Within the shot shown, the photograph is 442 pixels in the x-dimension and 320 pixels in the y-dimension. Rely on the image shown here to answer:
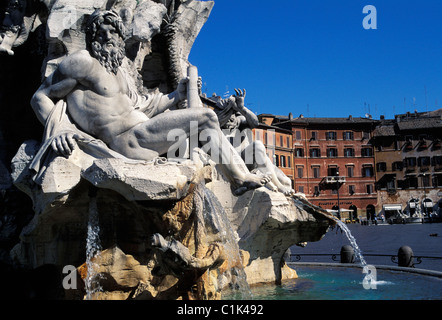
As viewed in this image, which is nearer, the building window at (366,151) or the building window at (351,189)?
the building window at (351,189)

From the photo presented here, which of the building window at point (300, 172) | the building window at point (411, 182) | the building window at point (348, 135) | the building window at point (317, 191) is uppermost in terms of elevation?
the building window at point (348, 135)

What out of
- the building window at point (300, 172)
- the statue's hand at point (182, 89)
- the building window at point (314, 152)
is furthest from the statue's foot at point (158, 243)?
the building window at point (314, 152)

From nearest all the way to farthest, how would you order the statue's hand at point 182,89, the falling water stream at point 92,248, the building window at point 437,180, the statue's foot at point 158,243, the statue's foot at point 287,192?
the statue's foot at point 158,243 < the falling water stream at point 92,248 < the statue's hand at point 182,89 < the statue's foot at point 287,192 < the building window at point 437,180

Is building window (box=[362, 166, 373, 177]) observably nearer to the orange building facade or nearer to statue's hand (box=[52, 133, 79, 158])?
the orange building facade

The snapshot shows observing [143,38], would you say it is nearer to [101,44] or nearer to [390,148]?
[101,44]

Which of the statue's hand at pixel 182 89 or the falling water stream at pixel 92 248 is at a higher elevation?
the statue's hand at pixel 182 89

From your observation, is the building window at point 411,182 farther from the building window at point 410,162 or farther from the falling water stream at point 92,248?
the falling water stream at point 92,248

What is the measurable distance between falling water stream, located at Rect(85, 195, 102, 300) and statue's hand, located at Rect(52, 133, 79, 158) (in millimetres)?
522

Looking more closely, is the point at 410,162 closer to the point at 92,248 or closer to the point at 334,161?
the point at 334,161

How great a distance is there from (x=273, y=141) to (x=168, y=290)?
50.5 meters

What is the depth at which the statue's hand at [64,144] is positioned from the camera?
4.91 metres

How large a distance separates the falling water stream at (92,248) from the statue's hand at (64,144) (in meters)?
0.52

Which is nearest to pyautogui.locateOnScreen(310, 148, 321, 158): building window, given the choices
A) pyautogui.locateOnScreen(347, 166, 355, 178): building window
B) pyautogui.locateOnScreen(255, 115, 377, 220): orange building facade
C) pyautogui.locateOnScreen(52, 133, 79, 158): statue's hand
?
pyautogui.locateOnScreen(255, 115, 377, 220): orange building facade

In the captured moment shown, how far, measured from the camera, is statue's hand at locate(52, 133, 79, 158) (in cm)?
491
